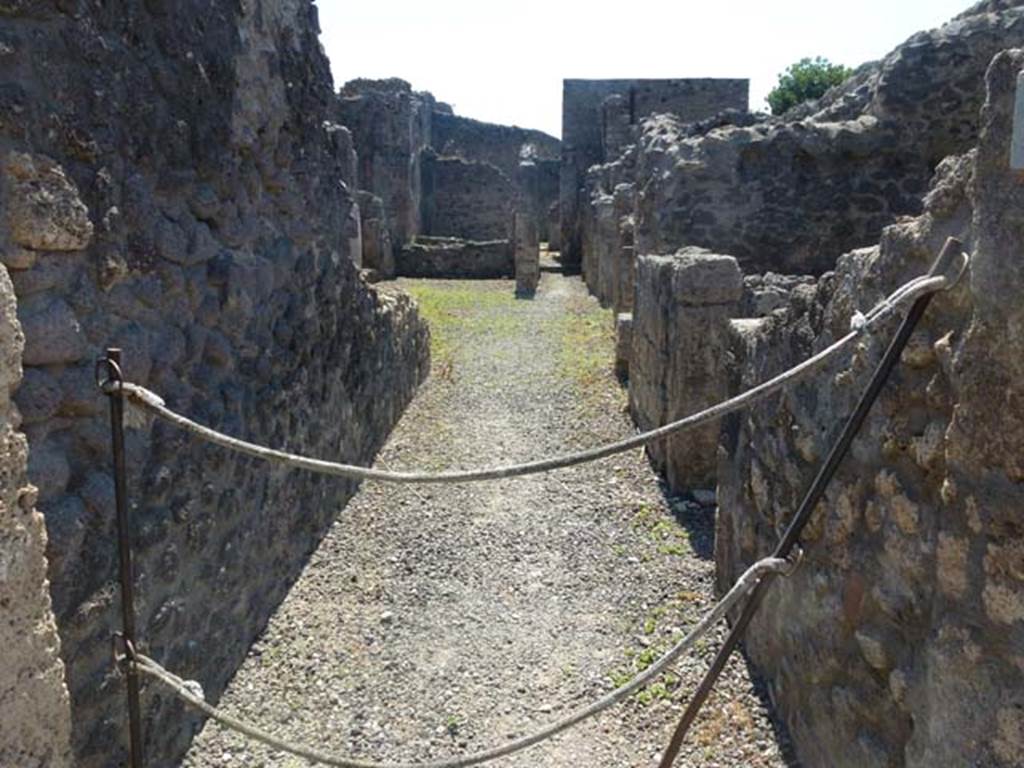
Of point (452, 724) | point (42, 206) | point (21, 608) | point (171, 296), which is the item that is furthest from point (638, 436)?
point (171, 296)

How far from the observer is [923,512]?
226 cm

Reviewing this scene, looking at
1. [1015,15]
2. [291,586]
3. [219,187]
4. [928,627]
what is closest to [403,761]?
[291,586]

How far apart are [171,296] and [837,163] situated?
6.77m

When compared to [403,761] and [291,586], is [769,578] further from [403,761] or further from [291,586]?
[291,586]

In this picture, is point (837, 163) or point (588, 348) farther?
point (588, 348)

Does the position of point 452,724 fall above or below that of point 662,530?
below

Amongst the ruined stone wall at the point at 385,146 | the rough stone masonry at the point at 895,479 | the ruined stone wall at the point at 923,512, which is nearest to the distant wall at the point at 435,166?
the ruined stone wall at the point at 385,146

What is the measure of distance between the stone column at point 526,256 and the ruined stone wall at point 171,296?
12077mm

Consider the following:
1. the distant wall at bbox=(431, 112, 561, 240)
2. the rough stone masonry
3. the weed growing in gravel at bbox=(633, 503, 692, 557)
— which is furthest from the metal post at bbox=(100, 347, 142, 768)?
the distant wall at bbox=(431, 112, 561, 240)

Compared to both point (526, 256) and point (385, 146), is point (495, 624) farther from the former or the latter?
point (385, 146)

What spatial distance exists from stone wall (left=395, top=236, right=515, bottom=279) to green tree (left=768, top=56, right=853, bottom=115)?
2289 centimetres

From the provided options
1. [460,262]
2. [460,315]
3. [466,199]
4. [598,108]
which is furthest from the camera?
[466,199]

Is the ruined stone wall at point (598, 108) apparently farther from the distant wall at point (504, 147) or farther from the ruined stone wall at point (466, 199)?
the distant wall at point (504, 147)

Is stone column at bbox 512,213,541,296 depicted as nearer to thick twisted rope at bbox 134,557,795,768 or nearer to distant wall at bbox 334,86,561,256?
distant wall at bbox 334,86,561,256
